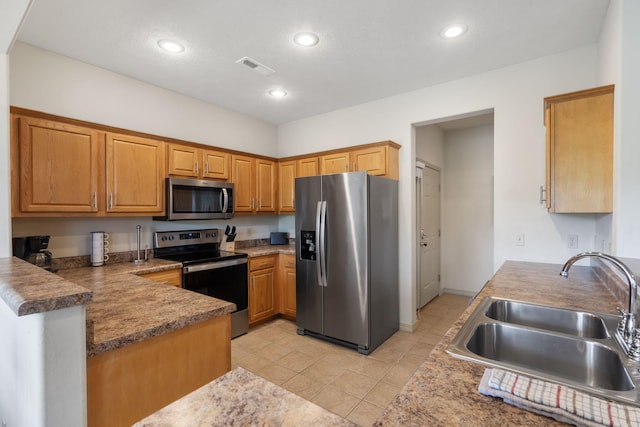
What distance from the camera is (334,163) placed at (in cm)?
363

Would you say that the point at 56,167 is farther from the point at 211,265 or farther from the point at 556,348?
the point at 556,348

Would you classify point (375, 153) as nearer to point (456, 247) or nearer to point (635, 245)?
point (635, 245)

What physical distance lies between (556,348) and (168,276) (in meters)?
2.78

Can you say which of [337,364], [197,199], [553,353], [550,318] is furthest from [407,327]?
[197,199]

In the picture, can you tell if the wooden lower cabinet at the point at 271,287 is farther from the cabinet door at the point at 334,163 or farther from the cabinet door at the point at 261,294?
the cabinet door at the point at 334,163

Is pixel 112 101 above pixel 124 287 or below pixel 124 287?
above

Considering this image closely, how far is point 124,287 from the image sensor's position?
1.89 m

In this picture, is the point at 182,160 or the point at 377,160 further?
the point at 377,160

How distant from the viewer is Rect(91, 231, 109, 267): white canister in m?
2.62

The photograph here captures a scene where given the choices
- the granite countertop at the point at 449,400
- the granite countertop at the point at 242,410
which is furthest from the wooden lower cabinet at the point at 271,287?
the granite countertop at the point at 242,410

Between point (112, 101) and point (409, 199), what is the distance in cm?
321

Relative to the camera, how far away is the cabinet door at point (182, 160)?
2.99m

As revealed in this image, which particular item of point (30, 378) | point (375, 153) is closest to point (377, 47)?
point (375, 153)

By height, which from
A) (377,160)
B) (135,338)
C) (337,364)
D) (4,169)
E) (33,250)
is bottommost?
(337,364)
